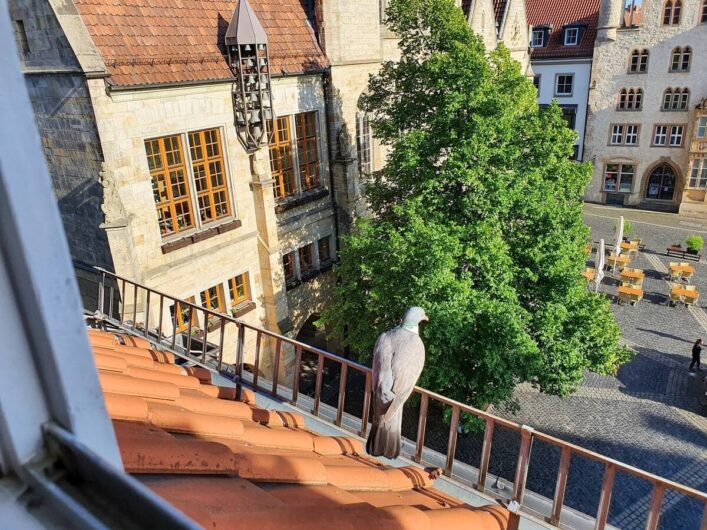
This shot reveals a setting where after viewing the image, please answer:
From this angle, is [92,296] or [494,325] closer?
[494,325]

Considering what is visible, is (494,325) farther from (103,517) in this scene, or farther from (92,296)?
(103,517)

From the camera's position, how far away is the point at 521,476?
14.9ft

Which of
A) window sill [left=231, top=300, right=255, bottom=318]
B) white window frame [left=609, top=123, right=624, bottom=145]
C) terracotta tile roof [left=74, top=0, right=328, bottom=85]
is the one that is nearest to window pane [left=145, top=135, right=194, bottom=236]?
terracotta tile roof [left=74, top=0, right=328, bottom=85]

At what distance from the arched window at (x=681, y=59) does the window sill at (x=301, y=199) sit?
87.9ft

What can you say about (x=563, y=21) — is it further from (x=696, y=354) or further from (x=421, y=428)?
(x=421, y=428)

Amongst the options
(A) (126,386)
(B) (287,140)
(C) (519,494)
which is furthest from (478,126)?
(A) (126,386)

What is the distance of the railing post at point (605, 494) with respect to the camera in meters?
3.96

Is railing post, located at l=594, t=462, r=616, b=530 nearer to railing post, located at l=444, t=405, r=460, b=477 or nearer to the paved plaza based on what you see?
railing post, located at l=444, t=405, r=460, b=477

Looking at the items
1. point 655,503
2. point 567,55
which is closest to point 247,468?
point 655,503

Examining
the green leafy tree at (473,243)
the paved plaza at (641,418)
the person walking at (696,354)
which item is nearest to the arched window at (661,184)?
the paved plaza at (641,418)

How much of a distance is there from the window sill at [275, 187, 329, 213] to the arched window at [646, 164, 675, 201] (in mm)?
27285

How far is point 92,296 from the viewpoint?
14609 mm

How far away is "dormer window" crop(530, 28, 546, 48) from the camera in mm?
38781

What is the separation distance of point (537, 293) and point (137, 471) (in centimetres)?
1160
